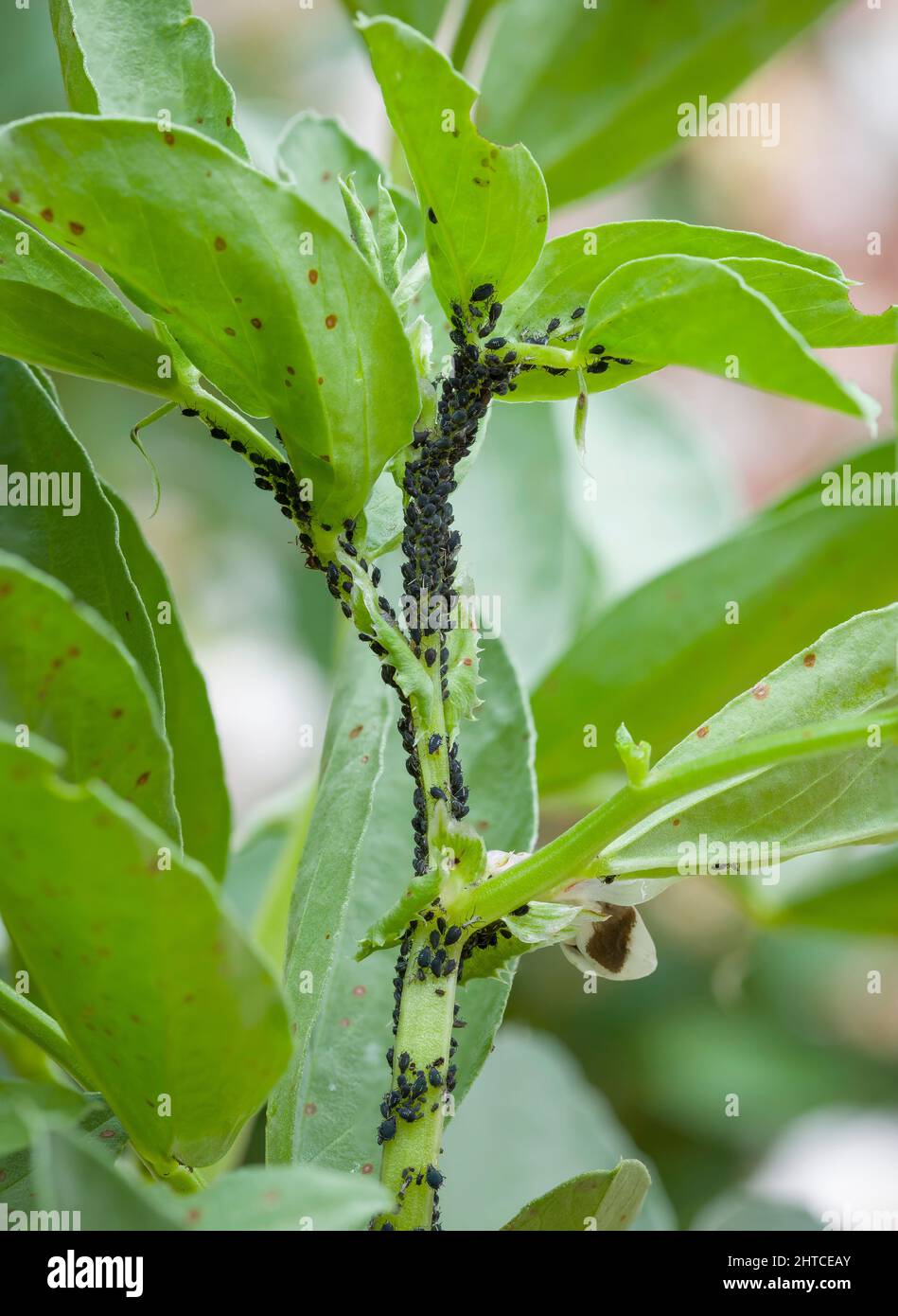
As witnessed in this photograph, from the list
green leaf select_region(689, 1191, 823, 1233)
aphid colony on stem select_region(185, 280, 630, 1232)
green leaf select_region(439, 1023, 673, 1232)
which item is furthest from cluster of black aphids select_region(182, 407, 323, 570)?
green leaf select_region(689, 1191, 823, 1233)

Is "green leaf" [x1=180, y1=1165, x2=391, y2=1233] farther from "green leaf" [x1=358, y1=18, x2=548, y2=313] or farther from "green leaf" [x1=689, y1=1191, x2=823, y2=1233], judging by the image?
"green leaf" [x1=689, y1=1191, x2=823, y2=1233]

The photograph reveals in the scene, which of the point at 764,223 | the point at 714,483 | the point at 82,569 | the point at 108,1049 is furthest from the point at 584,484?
the point at 764,223

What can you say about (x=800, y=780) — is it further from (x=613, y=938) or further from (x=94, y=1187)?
(x=94, y=1187)

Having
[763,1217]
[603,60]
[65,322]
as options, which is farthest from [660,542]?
[65,322]

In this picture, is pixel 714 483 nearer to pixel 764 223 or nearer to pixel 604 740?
pixel 604 740

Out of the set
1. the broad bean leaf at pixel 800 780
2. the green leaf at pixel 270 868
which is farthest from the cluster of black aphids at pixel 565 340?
the green leaf at pixel 270 868

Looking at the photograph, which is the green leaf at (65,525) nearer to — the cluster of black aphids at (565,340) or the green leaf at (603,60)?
the cluster of black aphids at (565,340)
